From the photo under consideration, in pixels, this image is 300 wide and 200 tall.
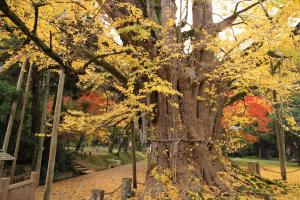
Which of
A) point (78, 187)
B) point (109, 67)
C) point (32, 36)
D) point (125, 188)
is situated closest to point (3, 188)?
point (125, 188)

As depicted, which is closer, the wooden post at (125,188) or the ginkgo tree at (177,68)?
the ginkgo tree at (177,68)

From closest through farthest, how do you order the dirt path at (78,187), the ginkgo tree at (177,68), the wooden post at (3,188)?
the wooden post at (3,188)
the ginkgo tree at (177,68)
the dirt path at (78,187)

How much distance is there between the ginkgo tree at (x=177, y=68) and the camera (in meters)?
8.37

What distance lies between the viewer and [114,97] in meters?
14.6

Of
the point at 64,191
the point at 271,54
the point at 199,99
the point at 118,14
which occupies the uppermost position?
the point at 118,14

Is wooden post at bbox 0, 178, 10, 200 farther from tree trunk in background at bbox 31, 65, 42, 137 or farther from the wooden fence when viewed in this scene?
tree trunk in background at bbox 31, 65, 42, 137

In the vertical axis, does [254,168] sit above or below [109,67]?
below

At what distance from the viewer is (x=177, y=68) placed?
984 centimetres

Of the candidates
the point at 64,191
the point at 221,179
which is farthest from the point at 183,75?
the point at 64,191

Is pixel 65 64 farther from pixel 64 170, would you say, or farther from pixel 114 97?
pixel 64 170

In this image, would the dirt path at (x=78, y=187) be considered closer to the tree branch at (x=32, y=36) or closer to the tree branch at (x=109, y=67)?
the tree branch at (x=109, y=67)

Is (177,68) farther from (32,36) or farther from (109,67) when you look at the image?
(32,36)

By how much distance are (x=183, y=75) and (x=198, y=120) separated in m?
1.53

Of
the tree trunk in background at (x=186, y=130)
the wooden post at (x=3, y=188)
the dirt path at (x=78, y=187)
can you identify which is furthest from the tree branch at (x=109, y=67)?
the dirt path at (x=78, y=187)
